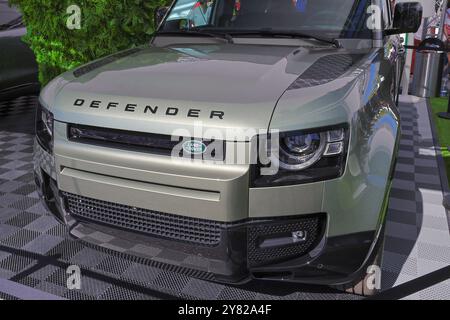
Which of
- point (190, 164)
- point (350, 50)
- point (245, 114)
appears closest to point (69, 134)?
point (190, 164)

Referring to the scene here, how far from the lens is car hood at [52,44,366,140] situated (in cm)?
185

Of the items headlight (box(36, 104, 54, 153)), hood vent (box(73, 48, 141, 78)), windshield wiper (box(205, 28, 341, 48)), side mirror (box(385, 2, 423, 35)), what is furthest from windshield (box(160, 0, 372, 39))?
headlight (box(36, 104, 54, 153))

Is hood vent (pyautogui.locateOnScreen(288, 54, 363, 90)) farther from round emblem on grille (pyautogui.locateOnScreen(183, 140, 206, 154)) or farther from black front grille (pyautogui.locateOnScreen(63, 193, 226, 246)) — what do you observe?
black front grille (pyautogui.locateOnScreen(63, 193, 226, 246))

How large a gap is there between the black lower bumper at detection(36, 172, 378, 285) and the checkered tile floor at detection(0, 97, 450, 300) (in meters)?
0.29

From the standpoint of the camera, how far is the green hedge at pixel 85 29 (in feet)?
14.3

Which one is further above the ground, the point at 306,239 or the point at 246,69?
the point at 246,69

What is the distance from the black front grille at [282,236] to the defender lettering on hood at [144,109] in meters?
0.51

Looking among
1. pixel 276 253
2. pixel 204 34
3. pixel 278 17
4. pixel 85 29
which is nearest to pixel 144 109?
pixel 276 253

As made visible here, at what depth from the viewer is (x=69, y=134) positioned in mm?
2133

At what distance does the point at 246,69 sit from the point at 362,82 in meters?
0.57

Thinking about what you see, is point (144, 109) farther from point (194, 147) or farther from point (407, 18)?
point (407, 18)

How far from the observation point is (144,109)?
77.0 inches
